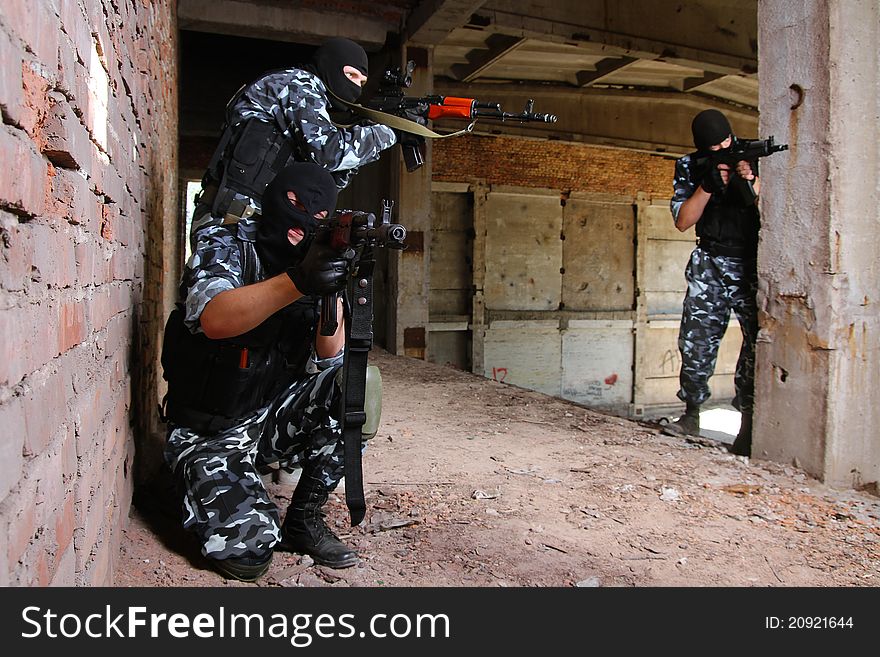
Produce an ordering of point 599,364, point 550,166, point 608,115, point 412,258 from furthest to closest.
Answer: point 599,364, point 550,166, point 608,115, point 412,258

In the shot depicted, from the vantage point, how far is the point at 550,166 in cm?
1031

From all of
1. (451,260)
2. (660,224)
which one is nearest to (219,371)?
(451,260)

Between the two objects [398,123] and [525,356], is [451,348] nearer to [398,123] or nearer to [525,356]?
[525,356]

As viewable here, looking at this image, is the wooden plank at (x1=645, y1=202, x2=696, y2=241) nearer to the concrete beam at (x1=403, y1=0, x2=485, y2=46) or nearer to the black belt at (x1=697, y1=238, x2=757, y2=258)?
the concrete beam at (x1=403, y1=0, x2=485, y2=46)

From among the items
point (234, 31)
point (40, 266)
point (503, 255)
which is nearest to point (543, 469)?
point (40, 266)

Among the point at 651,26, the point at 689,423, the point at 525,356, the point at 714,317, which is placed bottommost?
the point at 525,356

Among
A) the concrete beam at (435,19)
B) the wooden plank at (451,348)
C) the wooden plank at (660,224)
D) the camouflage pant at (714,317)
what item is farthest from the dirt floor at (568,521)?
the wooden plank at (660,224)

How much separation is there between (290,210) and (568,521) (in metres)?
1.35

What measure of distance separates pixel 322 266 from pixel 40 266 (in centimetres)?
73


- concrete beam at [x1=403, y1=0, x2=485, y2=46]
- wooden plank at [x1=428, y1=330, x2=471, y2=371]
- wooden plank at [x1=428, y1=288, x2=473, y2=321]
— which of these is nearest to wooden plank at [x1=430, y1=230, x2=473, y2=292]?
wooden plank at [x1=428, y1=288, x2=473, y2=321]

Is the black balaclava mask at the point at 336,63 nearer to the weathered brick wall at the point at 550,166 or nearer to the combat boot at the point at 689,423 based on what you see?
the combat boot at the point at 689,423

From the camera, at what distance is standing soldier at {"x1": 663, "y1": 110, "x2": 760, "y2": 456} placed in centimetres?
352

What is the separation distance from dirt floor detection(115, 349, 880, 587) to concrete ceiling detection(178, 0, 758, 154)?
3.93 meters

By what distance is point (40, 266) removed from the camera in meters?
1.01
